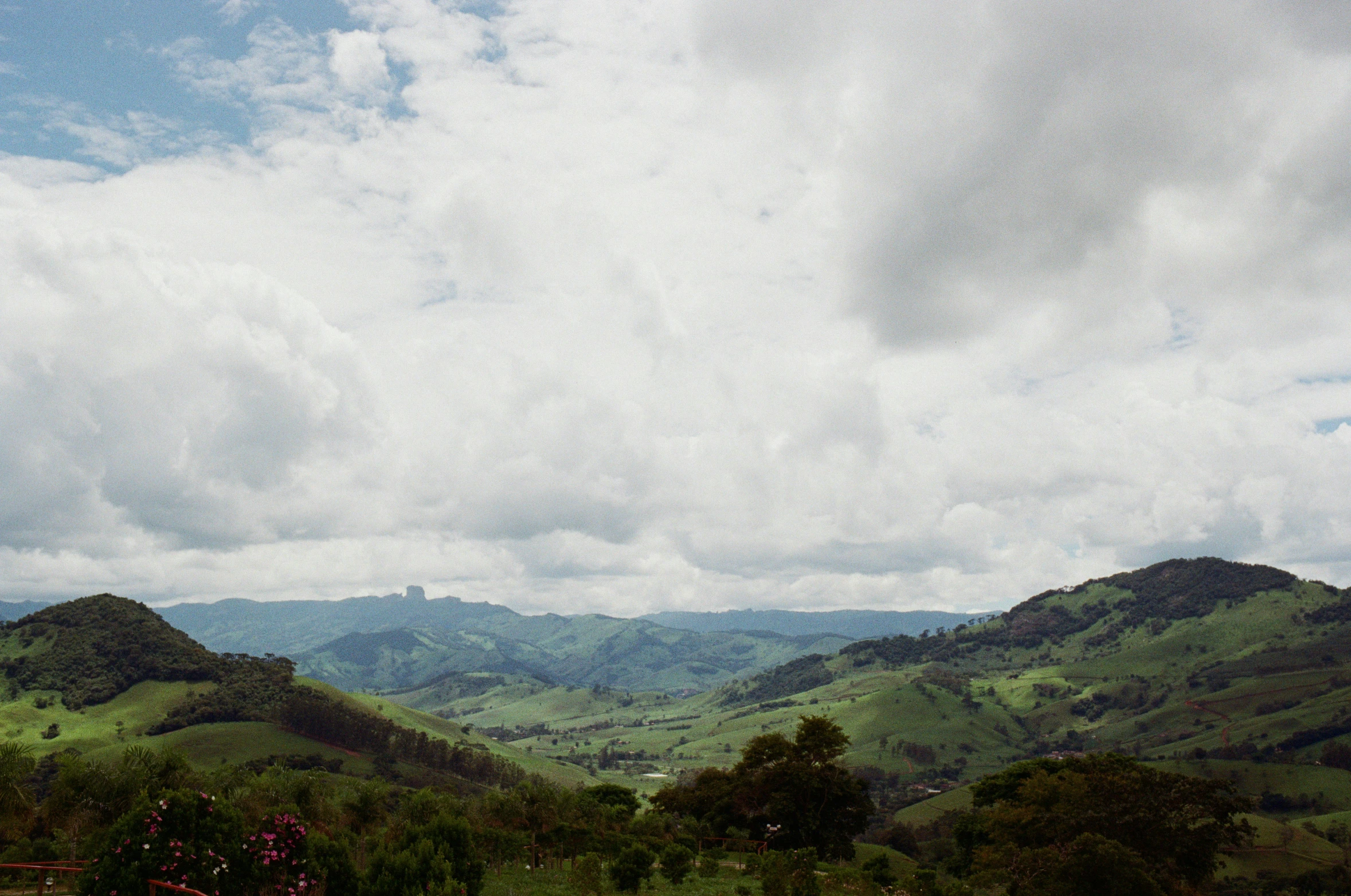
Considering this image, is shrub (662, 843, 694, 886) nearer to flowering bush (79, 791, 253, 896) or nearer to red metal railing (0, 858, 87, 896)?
flowering bush (79, 791, 253, 896)

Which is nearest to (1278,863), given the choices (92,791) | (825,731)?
(825,731)

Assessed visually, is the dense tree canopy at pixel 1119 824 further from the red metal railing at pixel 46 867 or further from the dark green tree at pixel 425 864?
the red metal railing at pixel 46 867

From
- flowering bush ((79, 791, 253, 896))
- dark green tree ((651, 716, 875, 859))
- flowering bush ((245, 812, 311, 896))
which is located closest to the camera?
flowering bush ((79, 791, 253, 896))

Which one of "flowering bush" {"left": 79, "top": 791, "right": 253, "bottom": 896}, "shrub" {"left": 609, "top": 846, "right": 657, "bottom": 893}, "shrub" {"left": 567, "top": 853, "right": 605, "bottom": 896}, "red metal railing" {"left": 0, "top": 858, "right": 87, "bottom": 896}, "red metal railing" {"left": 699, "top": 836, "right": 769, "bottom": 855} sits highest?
"flowering bush" {"left": 79, "top": 791, "right": 253, "bottom": 896}

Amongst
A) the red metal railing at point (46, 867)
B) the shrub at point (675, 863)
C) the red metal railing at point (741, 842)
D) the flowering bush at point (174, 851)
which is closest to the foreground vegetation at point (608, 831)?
the flowering bush at point (174, 851)

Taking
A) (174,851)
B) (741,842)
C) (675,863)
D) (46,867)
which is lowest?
(741,842)

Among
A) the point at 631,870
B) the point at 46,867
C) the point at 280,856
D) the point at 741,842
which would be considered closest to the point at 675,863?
the point at 631,870

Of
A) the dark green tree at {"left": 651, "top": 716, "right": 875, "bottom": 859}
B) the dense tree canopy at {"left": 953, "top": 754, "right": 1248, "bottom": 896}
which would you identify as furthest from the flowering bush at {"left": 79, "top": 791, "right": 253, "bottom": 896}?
the dark green tree at {"left": 651, "top": 716, "right": 875, "bottom": 859}

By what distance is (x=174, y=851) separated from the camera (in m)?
30.7

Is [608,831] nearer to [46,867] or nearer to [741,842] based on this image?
[741,842]

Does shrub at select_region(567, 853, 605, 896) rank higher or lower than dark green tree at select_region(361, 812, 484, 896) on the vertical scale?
lower

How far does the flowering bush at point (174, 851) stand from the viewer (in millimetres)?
29812

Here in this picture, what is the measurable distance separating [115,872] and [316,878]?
24.2 feet

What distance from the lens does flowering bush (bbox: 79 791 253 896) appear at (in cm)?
2981
